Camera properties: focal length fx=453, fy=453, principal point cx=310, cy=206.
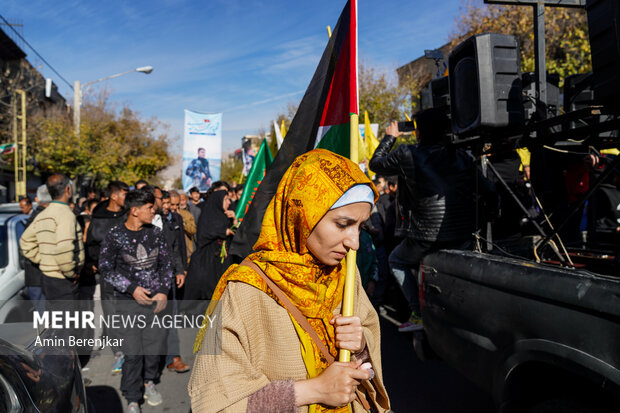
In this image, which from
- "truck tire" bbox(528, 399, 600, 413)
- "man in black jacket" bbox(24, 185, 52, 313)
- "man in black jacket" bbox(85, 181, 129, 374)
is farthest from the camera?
"man in black jacket" bbox(85, 181, 129, 374)

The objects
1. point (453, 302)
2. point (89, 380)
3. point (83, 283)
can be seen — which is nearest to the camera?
point (453, 302)

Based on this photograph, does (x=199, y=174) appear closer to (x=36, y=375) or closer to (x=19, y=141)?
(x=36, y=375)

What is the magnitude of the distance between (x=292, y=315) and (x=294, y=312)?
0.01 meters

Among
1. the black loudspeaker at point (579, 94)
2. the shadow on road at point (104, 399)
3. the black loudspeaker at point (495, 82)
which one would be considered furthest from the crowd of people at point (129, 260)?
the black loudspeaker at point (579, 94)

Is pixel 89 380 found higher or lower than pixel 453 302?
lower

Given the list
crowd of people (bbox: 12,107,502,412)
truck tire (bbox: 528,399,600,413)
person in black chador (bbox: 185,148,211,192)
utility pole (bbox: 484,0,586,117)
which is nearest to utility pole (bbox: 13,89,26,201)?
person in black chador (bbox: 185,148,211,192)

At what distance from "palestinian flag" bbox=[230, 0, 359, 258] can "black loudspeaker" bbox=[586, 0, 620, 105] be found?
1.38 m

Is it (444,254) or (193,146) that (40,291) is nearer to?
(444,254)

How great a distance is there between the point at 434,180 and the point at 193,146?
11.5m

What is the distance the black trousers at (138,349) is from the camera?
4090 millimetres

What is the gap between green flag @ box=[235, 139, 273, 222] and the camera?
450 centimetres

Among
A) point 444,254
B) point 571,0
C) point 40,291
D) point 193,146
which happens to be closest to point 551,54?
point 193,146

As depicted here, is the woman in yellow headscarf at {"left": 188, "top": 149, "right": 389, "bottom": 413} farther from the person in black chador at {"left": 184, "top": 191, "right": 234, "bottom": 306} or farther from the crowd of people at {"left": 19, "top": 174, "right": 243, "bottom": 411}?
the person in black chador at {"left": 184, "top": 191, "right": 234, "bottom": 306}

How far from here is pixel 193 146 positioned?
14531 mm
